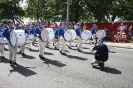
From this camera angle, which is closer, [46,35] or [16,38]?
[16,38]

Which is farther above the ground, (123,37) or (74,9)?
(74,9)

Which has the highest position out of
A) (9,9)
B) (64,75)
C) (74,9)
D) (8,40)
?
(9,9)

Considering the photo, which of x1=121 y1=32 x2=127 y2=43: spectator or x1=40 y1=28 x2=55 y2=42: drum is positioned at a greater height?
x1=40 y1=28 x2=55 y2=42: drum

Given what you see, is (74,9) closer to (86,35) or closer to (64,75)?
(86,35)

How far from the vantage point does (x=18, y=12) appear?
43625mm

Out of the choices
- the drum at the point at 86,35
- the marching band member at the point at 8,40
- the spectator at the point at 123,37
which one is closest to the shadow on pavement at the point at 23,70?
the marching band member at the point at 8,40

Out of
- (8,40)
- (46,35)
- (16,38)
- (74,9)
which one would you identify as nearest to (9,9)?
(74,9)

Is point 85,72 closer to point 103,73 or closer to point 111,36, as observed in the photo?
point 103,73

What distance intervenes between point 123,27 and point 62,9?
1612 cm

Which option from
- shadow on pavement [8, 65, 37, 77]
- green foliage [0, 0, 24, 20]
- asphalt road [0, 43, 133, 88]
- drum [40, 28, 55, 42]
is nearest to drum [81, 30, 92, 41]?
drum [40, 28, 55, 42]

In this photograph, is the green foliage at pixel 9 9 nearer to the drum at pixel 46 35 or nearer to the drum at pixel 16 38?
the drum at pixel 46 35

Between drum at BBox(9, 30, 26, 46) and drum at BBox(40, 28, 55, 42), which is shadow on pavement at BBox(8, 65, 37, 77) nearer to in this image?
drum at BBox(9, 30, 26, 46)

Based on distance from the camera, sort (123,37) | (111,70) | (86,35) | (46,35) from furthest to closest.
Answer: (123,37), (86,35), (46,35), (111,70)

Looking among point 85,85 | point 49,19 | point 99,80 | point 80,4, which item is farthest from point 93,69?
point 49,19
